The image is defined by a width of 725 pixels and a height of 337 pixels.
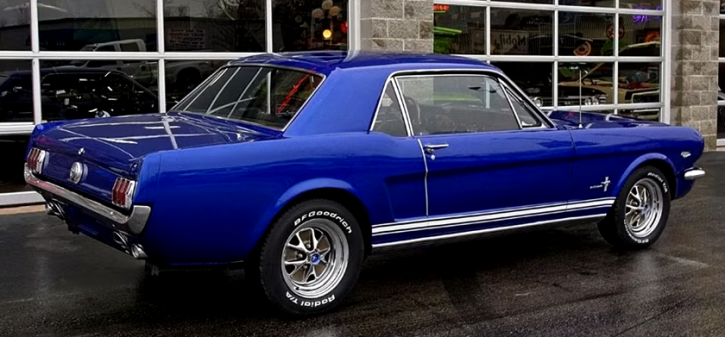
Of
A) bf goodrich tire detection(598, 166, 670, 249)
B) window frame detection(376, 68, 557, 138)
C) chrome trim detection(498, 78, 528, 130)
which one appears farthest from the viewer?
bf goodrich tire detection(598, 166, 670, 249)

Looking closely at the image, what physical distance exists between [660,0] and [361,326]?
10.9 m

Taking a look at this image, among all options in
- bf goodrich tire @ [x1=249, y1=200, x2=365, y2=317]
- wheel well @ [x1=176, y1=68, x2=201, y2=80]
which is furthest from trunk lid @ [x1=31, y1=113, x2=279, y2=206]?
wheel well @ [x1=176, y1=68, x2=201, y2=80]

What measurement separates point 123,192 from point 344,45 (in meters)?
6.73

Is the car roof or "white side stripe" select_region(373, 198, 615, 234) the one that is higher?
the car roof

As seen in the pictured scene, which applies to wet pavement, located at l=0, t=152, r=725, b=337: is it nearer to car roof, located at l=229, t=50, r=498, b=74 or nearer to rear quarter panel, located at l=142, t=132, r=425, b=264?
rear quarter panel, located at l=142, t=132, r=425, b=264

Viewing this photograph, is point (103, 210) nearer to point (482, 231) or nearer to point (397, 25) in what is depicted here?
point (482, 231)

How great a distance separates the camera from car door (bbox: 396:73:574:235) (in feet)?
18.7

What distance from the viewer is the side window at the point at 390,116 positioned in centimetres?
561

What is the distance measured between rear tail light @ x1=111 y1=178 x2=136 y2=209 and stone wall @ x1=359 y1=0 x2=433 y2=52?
20.9 ft

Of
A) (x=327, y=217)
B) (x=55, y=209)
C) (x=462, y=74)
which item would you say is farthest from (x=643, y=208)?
(x=55, y=209)

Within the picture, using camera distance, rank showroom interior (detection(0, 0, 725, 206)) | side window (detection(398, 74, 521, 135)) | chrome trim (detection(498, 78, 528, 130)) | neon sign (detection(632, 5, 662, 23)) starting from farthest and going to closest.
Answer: neon sign (detection(632, 5, 662, 23)) < showroom interior (detection(0, 0, 725, 206)) < chrome trim (detection(498, 78, 528, 130)) < side window (detection(398, 74, 521, 135))

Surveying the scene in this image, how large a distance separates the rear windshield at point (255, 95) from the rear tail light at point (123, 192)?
1077mm

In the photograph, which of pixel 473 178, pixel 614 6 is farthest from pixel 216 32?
pixel 614 6

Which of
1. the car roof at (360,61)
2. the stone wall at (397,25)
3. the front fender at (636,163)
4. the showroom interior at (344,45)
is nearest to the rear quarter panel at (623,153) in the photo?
the front fender at (636,163)
